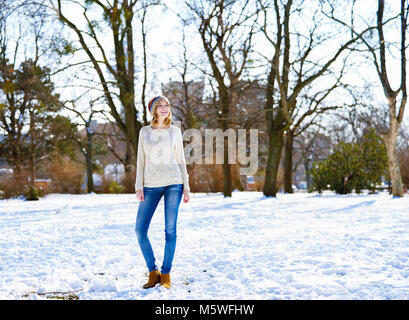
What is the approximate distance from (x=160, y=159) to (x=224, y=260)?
1793 millimetres

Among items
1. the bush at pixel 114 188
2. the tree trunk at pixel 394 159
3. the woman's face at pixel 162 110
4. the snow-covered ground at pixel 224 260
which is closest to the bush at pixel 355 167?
the tree trunk at pixel 394 159

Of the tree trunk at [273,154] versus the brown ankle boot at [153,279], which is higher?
the tree trunk at [273,154]

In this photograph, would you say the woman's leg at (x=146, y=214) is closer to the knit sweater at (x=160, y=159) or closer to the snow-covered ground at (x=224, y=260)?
the knit sweater at (x=160, y=159)

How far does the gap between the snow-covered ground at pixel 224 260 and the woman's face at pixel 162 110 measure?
5.44ft

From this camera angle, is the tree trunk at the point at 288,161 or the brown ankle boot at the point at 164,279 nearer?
the brown ankle boot at the point at 164,279

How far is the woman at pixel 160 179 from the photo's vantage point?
146 inches

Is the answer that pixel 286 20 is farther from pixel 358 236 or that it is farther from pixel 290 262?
pixel 290 262

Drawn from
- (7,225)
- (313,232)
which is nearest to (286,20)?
(313,232)

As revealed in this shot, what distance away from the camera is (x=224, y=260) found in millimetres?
4855

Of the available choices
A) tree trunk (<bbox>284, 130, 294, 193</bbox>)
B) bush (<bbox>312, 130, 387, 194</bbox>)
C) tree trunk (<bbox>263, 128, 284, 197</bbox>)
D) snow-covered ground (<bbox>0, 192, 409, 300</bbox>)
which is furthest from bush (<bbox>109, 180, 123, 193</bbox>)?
snow-covered ground (<bbox>0, 192, 409, 300</bbox>)

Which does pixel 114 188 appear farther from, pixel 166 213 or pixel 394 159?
pixel 166 213

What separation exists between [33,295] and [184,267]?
5.47ft

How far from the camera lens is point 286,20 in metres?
14.7

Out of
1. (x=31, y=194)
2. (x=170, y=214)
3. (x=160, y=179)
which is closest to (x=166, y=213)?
(x=170, y=214)
